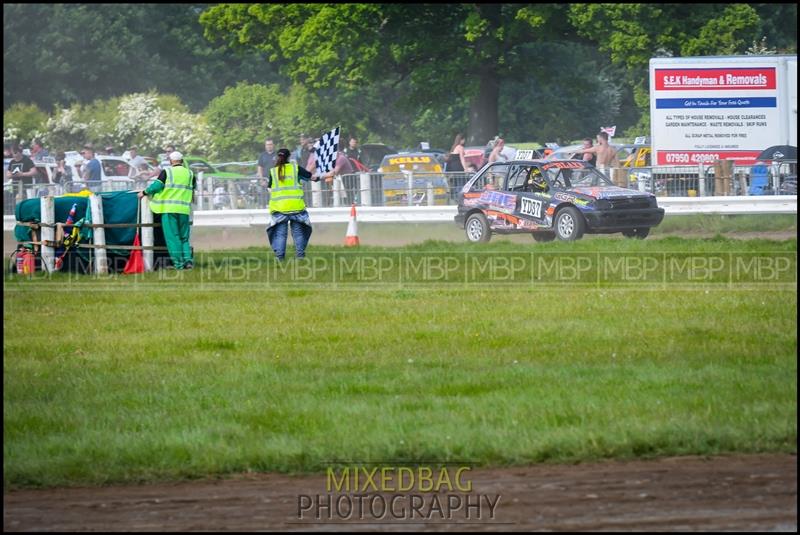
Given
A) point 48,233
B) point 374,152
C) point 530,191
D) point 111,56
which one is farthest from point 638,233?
point 111,56

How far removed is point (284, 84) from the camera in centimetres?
6281

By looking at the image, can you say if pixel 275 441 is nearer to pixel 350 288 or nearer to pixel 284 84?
pixel 350 288

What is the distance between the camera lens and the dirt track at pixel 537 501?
616cm

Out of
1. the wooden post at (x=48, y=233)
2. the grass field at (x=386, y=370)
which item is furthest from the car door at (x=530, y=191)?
the wooden post at (x=48, y=233)

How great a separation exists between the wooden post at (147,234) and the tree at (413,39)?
2568cm

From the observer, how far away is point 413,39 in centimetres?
4372

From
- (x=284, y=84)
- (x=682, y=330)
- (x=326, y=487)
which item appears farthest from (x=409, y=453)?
(x=284, y=84)

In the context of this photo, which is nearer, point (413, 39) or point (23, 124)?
point (413, 39)

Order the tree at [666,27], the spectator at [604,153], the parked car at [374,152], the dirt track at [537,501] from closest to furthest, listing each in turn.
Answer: the dirt track at [537,501] < the spectator at [604,153] < the tree at [666,27] < the parked car at [374,152]

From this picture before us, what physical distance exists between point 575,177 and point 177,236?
814 cm

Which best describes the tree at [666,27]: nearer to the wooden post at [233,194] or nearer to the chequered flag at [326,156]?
the wooden post at [233,194]

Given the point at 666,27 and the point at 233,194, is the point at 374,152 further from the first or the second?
the point at 233,194

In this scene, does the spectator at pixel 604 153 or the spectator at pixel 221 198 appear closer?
the spectator at pixel 221 198

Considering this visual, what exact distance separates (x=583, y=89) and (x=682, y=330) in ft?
122
